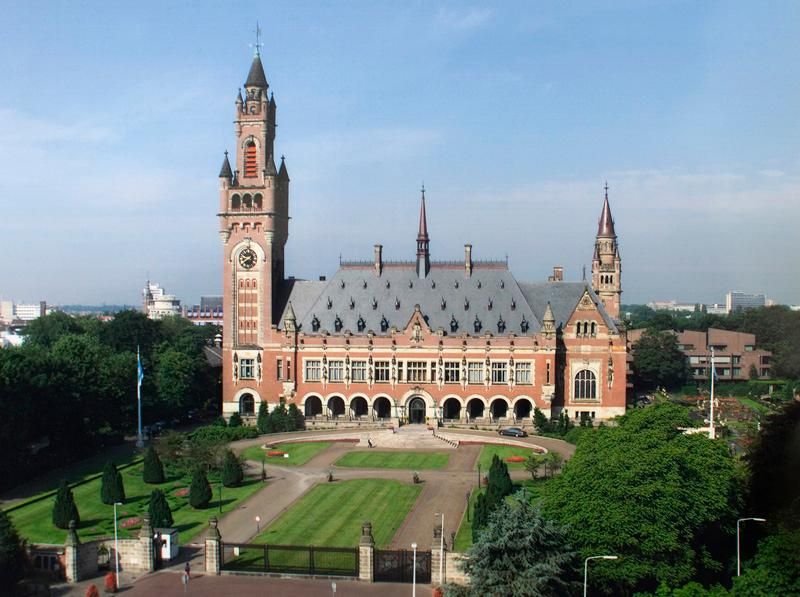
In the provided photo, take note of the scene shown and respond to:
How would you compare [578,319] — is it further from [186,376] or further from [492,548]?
[492,548]

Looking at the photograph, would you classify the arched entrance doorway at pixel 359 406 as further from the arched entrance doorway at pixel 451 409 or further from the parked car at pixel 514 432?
the parked car at pixel 514 432

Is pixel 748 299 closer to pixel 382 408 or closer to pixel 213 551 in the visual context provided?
pixel 213 551

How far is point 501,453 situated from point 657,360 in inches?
2290

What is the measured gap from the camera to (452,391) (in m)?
101

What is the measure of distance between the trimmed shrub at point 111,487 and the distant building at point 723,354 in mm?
88602

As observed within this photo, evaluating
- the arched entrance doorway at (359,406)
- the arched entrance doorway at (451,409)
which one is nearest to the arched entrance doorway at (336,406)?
the arched entrance doorway at (359,406)

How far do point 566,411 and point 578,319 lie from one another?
34.3 feet

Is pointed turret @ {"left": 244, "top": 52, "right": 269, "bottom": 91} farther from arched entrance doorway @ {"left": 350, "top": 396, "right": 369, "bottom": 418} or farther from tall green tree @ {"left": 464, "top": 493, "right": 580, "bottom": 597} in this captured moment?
tall green tree @ {"left": 464, "top": 493, "right": 580, "bottom": 597}

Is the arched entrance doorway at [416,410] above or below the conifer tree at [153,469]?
above

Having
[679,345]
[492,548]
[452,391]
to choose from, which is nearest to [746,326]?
[679,345]

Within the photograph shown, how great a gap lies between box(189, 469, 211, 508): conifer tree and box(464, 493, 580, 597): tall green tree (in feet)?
85.0

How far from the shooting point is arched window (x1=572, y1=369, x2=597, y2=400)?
100000 mm

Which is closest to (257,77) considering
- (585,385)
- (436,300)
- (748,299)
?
(436,300)

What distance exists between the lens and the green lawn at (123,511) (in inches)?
2334
